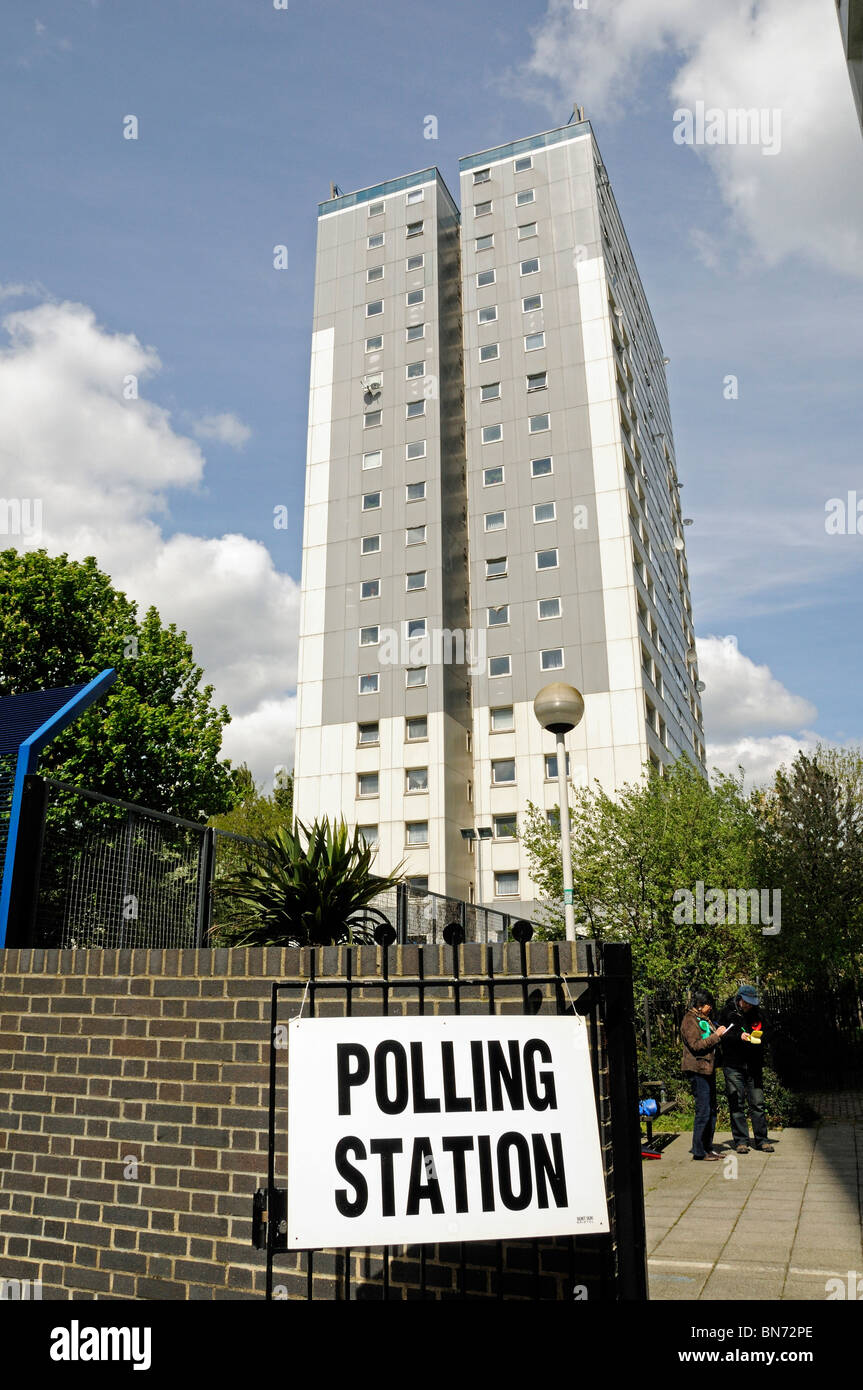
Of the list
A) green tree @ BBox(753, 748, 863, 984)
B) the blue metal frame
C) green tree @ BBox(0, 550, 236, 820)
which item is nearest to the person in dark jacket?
green tree @ BBox(753, 748, 863, 984)

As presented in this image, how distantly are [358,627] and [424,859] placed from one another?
11282mm

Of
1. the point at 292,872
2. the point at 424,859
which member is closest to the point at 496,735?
the point at 424,859

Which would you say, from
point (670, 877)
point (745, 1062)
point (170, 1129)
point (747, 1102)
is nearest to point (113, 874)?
point (170, 1129)

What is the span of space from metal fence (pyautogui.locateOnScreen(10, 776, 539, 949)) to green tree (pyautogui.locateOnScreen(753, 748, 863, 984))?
13.6 m

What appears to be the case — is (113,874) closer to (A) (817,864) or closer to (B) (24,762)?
(B) (24,762)

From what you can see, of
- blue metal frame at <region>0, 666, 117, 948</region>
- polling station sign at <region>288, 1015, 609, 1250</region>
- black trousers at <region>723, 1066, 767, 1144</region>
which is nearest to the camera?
polling station sign at <region>288, 1015, 609, 1250</region>

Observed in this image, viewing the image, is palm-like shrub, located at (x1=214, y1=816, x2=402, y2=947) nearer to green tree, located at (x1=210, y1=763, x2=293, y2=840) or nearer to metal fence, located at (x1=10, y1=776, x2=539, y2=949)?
metal fence, located at (x1=10, y1=776, x2=539, y2=949)

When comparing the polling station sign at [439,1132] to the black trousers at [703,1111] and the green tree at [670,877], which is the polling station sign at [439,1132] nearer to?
the black trousers at [703,1111]

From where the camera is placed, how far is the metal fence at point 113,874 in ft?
17.9

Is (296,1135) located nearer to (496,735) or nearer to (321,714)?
(496,735)

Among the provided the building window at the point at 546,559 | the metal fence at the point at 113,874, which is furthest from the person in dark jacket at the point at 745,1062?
the building window at the point at 546,559

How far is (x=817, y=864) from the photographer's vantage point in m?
24.3

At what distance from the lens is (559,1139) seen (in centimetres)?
291

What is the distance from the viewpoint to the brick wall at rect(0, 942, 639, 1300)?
3.51 meters
